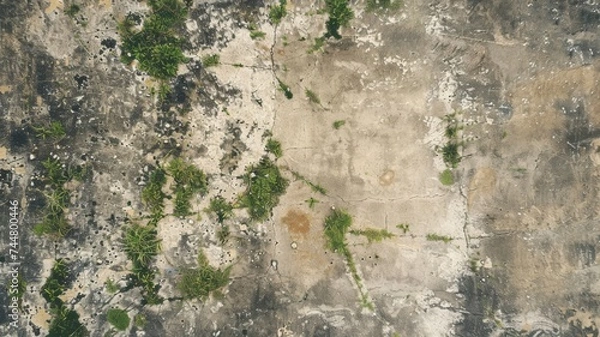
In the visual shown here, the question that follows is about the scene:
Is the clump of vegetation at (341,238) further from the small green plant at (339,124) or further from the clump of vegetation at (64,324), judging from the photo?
the clump of vegetation at (64,324)

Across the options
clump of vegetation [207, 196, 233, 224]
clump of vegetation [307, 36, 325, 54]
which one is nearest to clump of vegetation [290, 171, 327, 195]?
clump of vegetation [207, 196, 233, 224]

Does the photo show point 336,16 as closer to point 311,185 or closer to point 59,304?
point 311,185

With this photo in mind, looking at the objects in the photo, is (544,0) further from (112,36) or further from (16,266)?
(16,266)

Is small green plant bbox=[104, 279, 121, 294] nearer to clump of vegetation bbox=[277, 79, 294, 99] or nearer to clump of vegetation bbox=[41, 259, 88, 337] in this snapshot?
clump of vegetation bbox=[41, 259, 88, 337]

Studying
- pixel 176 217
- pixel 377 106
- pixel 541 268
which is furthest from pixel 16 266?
pixel 541 268

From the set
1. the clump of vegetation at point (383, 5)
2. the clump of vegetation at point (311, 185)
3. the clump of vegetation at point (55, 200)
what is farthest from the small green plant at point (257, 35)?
the clump of vegetation at point (55, 200)

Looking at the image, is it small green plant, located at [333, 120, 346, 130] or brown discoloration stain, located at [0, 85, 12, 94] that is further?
small green plant, located at [333, 120, 346, 130]
